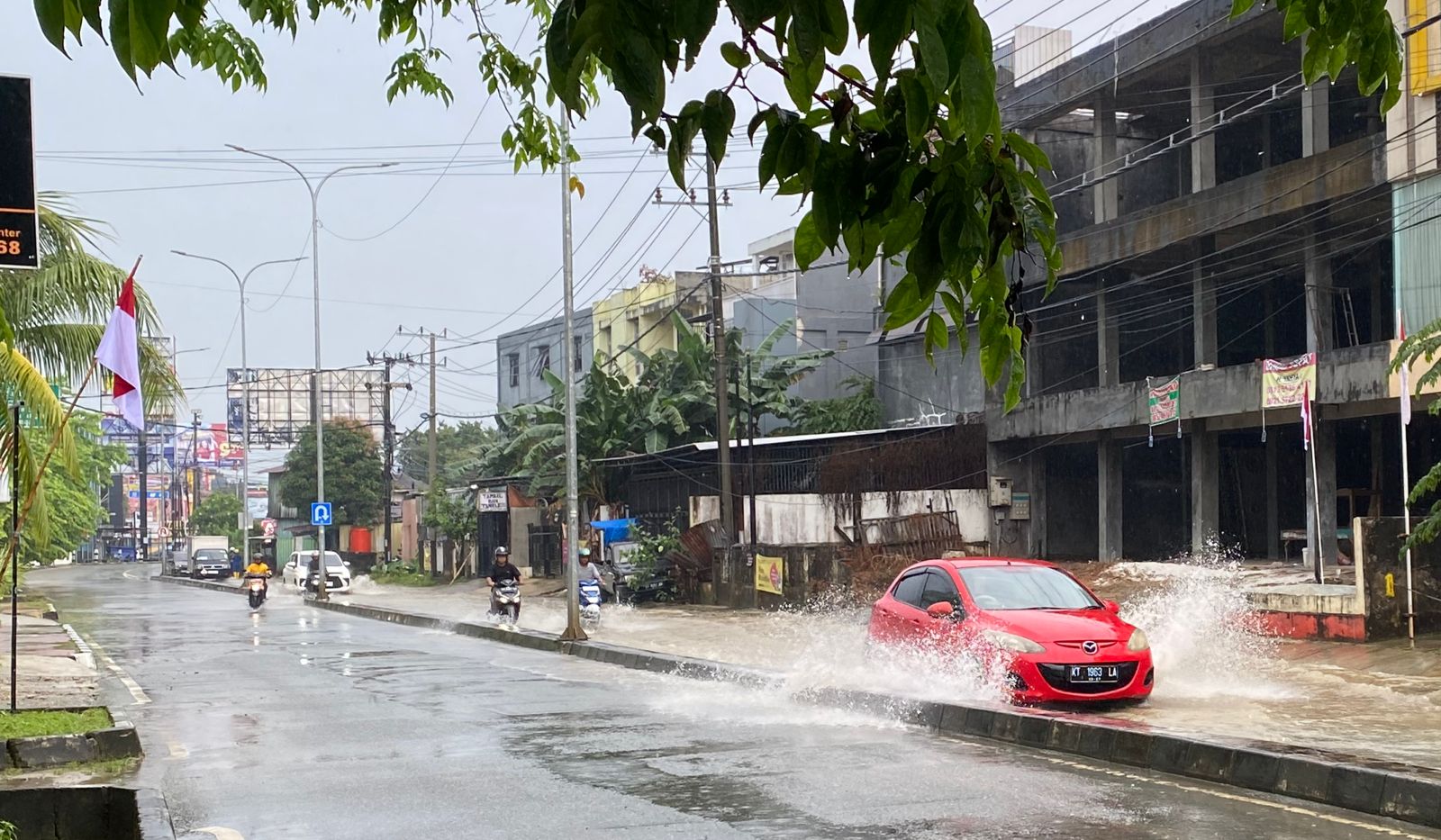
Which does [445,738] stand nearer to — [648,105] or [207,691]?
[207,691]

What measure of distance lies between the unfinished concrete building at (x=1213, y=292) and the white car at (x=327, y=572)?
25.9m

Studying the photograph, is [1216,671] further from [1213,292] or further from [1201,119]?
[1201,119]

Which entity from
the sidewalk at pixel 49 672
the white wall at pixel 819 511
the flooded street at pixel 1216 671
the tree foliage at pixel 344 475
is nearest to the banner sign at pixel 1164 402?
the flooded street at pixel 1216 671

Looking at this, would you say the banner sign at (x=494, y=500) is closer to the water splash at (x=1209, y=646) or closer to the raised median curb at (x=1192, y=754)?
the water splash at (x=1209, y=646)

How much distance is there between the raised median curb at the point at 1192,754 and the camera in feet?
29.1

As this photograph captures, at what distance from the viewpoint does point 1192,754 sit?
10.4 metres

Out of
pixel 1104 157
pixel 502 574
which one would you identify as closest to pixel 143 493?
pixel 502 574

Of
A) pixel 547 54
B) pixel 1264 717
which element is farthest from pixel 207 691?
A: pixel 547 54

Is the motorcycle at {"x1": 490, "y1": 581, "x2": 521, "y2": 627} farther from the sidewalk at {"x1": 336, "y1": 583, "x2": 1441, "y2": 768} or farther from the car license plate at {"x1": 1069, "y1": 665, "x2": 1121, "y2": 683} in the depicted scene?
the car license plate at {"x1": 1069, "y1": 665, "x2": 1121, "y2": 683}

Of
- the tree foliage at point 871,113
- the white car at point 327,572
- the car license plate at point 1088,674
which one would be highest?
the tree foliage at point 871,113

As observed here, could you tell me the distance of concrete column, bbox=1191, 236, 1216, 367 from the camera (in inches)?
1291

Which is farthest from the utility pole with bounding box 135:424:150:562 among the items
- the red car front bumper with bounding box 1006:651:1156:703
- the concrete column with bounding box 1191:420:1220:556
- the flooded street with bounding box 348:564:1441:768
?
the red car front bumper with bounding box 1006:651:1156:703

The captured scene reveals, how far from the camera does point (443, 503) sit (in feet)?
197

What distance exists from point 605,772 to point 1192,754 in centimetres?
408
